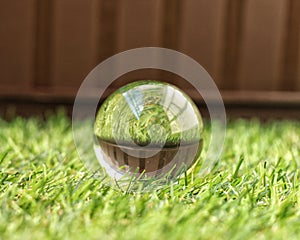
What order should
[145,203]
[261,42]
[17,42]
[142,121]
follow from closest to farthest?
[145,203], [142,121], [17,42], [261,42]

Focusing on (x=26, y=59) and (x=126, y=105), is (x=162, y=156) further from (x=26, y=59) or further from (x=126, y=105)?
(x=26, y=59)

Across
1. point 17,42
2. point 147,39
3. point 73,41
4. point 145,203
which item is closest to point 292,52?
point 147,39

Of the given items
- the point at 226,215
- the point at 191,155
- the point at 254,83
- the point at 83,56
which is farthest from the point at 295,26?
the point at 226,215

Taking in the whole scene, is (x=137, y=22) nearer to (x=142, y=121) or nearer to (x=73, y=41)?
(x=73, y=41)

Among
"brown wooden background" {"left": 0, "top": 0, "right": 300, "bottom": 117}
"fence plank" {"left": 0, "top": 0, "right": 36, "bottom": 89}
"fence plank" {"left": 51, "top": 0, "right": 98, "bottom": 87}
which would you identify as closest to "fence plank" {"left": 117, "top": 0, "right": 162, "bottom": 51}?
"brown wooden background" {"left": 0, "top": 0, "right": 300, "bottom": 117}

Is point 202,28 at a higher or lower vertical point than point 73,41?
higher

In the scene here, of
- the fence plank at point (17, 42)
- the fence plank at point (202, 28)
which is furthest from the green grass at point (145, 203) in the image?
the fence plank at point (202, 28)

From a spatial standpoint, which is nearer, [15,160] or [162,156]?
[162,156]
